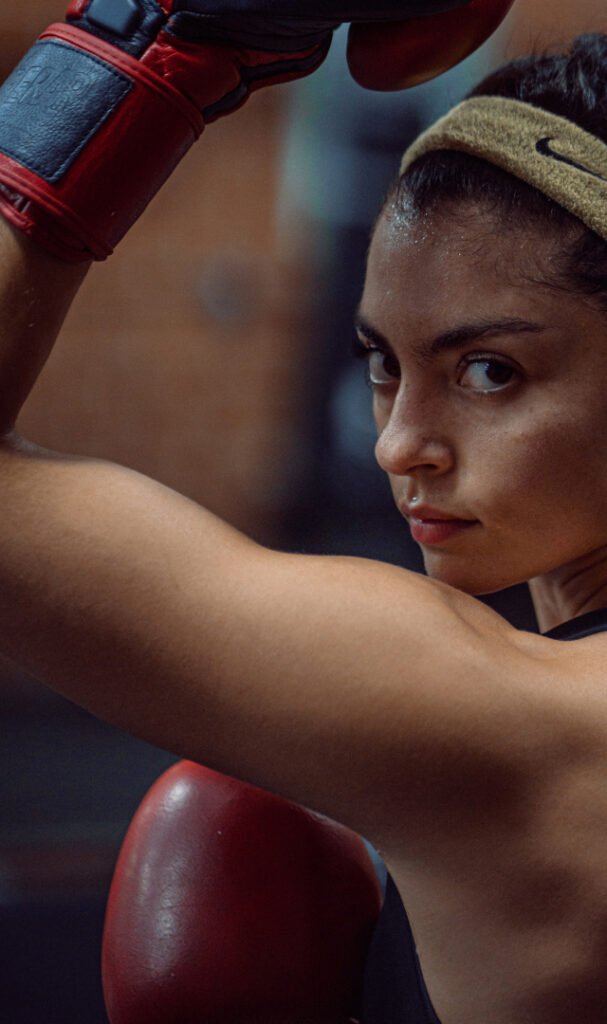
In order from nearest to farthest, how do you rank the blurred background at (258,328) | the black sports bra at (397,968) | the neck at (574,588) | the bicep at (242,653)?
the bicep at (242,653) < the black sports bra at (397,968) < the neck at (574,588) < the blurred background at (258,328)

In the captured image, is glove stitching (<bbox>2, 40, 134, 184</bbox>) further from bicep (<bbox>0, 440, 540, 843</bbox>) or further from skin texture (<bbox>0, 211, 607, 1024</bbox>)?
bicep (<bbox>0, 440, 540, 843</bbox>)

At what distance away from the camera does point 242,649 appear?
2.14 ft

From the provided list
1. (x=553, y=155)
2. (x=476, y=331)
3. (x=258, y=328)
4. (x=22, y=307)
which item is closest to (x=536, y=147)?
(x=553, y=155)

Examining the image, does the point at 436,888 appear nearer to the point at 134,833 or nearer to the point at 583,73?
the point at 134,833

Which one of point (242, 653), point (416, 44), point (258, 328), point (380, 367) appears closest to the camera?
point (242, 653)

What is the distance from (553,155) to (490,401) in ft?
0.55

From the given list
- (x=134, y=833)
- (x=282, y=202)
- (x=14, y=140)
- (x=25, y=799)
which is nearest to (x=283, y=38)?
(x=14, y=140)

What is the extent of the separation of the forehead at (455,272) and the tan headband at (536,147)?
0.11 ft

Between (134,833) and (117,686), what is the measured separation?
35 cm

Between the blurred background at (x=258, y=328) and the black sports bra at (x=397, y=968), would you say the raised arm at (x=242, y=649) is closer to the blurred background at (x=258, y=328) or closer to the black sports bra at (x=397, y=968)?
the black sports bra at (x=397, y=968)

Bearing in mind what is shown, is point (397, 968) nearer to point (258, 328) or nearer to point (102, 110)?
point (102, 110)

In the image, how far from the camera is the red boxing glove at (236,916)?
87cm

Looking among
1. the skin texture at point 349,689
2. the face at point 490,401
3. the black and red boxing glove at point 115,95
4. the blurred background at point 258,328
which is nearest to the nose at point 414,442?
the face at point 490,401

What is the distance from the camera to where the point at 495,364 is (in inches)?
31.9
